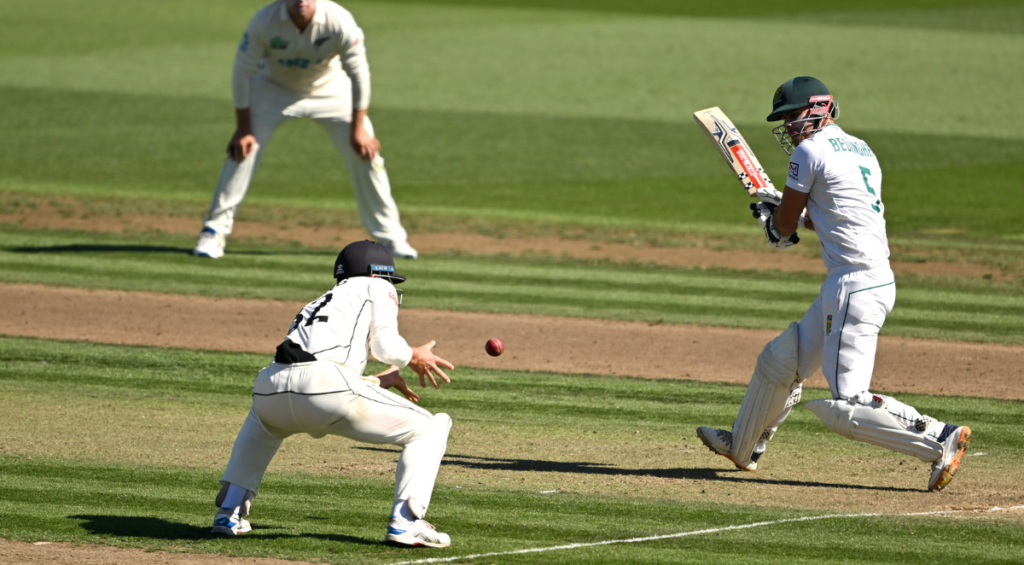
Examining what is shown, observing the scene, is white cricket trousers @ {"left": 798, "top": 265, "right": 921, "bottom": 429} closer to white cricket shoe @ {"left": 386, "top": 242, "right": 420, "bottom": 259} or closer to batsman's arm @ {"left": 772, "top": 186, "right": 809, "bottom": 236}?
batsman's arm @ {"left": 772, "top": 186, "right": 809, "bottom": 236}

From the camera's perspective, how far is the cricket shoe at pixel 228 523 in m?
6.15

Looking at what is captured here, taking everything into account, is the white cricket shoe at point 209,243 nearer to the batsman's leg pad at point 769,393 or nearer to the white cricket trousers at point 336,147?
the white cricket trousers at point 336,147

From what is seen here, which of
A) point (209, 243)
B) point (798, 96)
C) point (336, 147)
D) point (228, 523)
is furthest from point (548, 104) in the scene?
point (228, 523)

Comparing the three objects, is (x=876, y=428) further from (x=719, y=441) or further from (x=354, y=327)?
(x=354, y=327)

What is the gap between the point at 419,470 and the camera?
5965 mm

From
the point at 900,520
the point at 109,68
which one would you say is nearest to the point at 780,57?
the point at 109,68

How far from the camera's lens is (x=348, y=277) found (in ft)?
20.6

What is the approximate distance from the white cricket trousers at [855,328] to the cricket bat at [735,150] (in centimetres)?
86

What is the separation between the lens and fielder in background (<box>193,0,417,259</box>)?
45.1 ft

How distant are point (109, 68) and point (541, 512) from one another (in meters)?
32.0

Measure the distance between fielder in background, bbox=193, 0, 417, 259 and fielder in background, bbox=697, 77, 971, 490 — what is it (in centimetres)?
748

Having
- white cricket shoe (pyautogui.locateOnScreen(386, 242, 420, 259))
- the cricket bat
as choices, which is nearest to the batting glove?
the cricket bat

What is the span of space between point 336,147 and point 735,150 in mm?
7583

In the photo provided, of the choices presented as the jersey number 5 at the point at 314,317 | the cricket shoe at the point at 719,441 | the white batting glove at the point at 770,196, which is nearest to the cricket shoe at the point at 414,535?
the jersey number 5 at the point at 314,317
